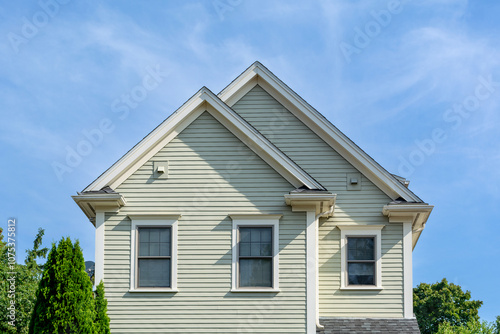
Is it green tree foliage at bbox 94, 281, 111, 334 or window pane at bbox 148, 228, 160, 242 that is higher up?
window pane at bbox 148, 228, 160, 242

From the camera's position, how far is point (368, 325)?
1770 cm

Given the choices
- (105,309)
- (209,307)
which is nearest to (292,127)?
(209,307)

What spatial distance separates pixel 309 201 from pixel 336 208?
2.37 meters

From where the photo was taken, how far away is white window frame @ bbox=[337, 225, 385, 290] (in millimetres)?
18234

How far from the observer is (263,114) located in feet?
64.8

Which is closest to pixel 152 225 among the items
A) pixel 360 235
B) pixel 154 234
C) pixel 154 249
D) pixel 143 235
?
pixel 154 234

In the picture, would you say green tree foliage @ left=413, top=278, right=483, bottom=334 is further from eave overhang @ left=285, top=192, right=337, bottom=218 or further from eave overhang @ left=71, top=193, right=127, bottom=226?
eave overhang @ left=71, top=193, right=127, bottom=226

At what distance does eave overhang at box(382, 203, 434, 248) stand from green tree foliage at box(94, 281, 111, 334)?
7.63 m

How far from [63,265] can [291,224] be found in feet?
18.1

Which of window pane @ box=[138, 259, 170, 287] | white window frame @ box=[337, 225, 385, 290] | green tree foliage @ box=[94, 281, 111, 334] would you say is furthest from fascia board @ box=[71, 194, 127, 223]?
white window frame @ box=[337, 225, 385, 290]

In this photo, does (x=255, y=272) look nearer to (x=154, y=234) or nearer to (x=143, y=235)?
(x=154, y=234)

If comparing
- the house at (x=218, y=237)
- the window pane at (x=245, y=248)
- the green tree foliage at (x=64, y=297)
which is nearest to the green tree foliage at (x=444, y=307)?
the house at (x=218, y=237)

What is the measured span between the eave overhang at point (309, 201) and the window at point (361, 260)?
6.87 ft

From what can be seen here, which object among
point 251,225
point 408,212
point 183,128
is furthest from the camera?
point 408,212
